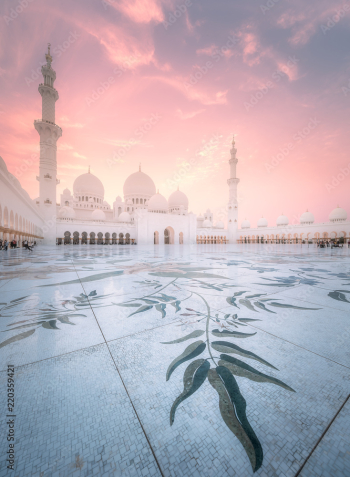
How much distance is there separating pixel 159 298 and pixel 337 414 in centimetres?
155

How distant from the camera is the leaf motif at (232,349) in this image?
3.52 ft

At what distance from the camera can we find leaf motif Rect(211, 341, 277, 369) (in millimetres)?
1073

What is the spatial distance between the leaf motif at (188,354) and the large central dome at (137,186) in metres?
34.9

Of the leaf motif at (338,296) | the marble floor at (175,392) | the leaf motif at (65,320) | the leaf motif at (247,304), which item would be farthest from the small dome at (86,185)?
the leaf motif at (338,296)

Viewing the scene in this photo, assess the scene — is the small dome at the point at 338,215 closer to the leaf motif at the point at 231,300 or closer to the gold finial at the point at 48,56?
the leaf motif at the point at 231,300

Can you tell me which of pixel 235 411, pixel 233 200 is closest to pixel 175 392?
pixel 235 411

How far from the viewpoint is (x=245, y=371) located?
96 centimetres

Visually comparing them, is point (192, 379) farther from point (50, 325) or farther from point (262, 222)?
point (262, 222)

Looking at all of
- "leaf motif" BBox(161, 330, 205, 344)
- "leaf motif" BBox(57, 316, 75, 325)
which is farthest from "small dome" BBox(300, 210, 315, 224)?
"leaf motif" BBox(57, 316, 75, 325)

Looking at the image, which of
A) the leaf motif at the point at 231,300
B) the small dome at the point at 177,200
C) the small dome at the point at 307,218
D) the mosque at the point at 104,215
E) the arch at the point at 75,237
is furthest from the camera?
the small dome at the point at 177,200

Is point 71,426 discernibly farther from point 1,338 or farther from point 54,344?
point 1,338

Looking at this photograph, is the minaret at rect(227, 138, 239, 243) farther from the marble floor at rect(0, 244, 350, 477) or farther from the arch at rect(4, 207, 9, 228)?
the marble floor at rect(0, 244, 350, 477)

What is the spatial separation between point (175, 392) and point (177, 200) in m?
35.7

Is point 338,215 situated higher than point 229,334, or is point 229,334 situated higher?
point 338,215
